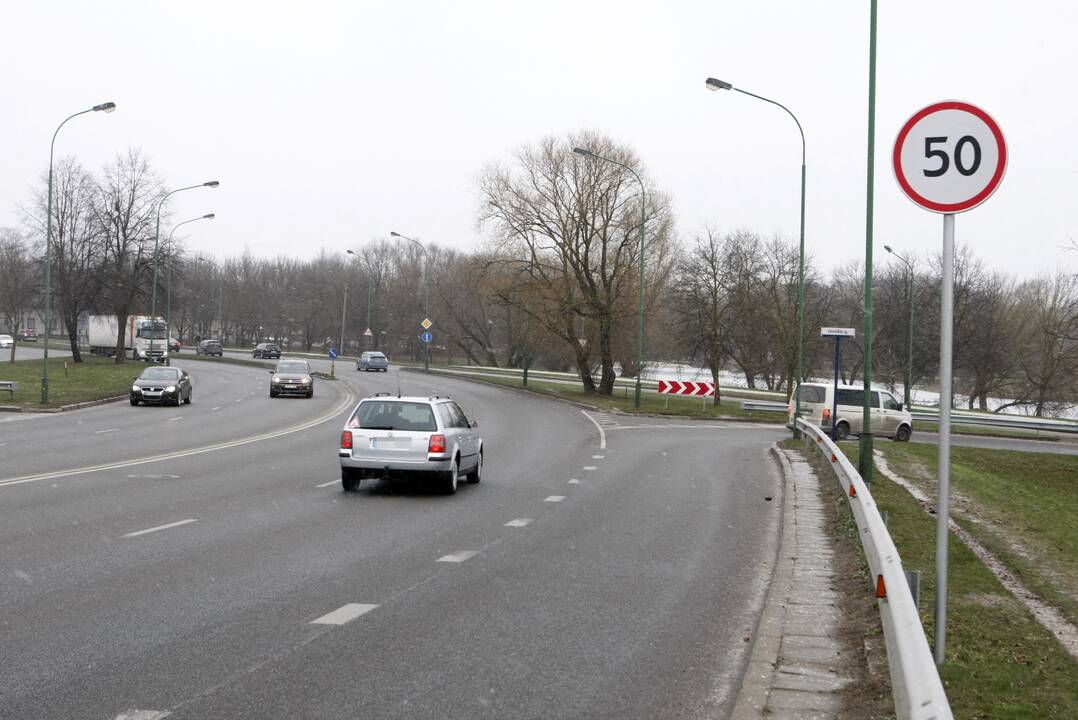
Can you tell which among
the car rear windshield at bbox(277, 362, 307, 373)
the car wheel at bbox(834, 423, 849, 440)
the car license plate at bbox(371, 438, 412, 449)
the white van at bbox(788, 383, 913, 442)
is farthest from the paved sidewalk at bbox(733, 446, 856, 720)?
the car rear windshield at bbox(277, 362, 307, 373)

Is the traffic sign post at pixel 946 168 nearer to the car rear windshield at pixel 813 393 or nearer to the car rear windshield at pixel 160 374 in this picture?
the car rear windshield at pixel 813 393

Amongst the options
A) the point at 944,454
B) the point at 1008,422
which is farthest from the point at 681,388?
the point at 944,454

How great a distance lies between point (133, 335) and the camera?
77.7 metres

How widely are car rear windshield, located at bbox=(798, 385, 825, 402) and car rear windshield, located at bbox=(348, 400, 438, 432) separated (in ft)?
71.5

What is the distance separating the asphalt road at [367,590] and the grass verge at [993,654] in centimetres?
125

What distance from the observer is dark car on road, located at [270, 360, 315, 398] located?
4616cm

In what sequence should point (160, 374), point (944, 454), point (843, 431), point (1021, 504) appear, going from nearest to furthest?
1. point (944, 454)
2. point (1021, 504)
3. point (843, 431)
4. point (160, 374)

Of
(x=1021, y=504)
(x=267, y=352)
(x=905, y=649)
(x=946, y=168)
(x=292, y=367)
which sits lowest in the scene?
(x=1021, y=504)

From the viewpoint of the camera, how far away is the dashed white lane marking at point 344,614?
23.7ft

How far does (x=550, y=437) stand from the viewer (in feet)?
96.9

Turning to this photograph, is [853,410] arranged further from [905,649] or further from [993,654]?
[905,649]

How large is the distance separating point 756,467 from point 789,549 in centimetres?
1120

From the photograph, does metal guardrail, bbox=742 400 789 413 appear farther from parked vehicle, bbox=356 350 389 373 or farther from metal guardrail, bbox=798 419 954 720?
metal guardrail, bbox=798 419 954 720

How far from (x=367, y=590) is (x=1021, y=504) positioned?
1370cm
